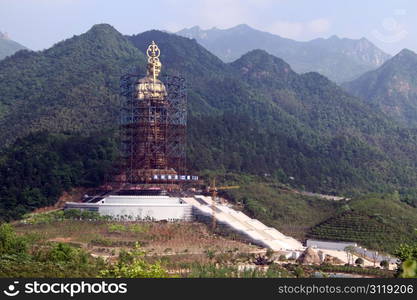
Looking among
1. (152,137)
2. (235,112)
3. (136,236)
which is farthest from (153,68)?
(235,112)

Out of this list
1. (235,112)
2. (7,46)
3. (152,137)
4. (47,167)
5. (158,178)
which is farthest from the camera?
(7,46)

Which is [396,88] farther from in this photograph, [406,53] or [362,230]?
[362,230]

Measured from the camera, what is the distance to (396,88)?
138 metres

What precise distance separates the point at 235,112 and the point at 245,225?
4341cm

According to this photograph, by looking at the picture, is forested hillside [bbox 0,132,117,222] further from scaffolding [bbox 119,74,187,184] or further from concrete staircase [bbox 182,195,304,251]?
concrete staircase [bbox 182,195,304,251]

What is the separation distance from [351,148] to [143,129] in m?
30.1

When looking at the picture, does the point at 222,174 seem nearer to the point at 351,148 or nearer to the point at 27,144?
the point at 27,144

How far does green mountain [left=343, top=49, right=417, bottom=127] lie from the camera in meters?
132

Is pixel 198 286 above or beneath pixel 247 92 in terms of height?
beneath

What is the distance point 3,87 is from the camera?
82875mm

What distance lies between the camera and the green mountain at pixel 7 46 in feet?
533

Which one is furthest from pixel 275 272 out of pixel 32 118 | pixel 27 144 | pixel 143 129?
pixel 32 118

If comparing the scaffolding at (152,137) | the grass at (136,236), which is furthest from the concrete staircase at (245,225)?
the scaffolding at (152,137)

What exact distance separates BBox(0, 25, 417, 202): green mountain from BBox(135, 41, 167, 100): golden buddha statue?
7822 mm
